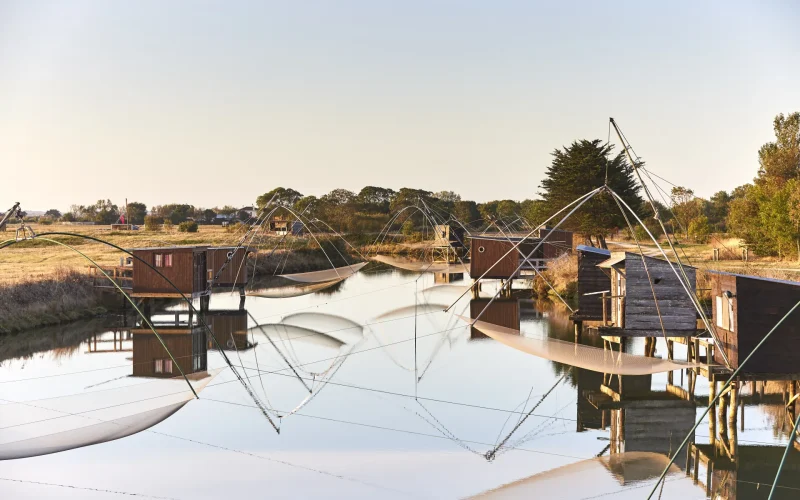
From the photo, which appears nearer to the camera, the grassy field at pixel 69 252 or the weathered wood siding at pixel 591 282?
the weathered wood siding at pixel 591 282

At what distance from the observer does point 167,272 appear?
26016 mm

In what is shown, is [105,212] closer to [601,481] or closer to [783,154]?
[783,154]

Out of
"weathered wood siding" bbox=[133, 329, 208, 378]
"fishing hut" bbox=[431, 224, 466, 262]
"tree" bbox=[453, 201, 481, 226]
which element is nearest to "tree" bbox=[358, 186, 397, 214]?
"tree" bbox=[453, 201, 481, 226]

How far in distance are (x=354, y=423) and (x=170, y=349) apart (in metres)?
8.69

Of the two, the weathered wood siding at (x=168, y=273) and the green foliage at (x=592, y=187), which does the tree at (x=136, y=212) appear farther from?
the weathered wood siding at (x=168, y=273)

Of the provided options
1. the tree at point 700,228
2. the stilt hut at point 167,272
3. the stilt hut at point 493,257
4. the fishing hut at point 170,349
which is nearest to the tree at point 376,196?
the tree at point 700,228

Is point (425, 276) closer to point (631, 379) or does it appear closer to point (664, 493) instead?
point (631, 379)

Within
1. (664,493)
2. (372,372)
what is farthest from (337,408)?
(664,493)

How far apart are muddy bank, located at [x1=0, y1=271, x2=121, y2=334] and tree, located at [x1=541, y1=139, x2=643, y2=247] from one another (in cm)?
2709

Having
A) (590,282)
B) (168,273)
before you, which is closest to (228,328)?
(168,273)

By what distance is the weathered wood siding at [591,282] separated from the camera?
67.2 feet

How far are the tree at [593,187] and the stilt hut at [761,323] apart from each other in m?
31.1

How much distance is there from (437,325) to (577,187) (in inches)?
928

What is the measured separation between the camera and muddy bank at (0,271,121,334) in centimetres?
2331
